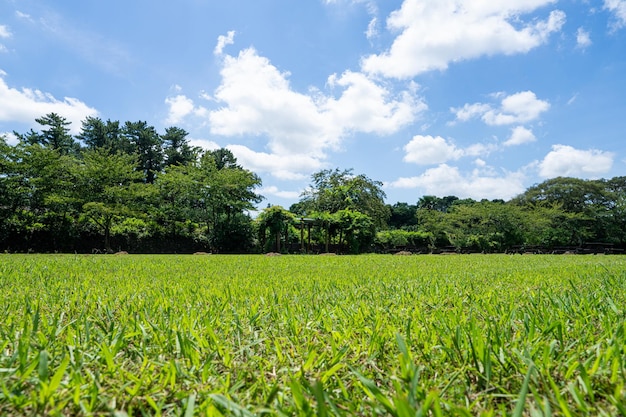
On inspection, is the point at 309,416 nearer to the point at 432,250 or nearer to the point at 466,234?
the point at 432,250

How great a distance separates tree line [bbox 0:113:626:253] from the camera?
17438 mm

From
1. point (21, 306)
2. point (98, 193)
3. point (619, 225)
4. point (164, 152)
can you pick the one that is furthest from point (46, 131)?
point (619, 225)

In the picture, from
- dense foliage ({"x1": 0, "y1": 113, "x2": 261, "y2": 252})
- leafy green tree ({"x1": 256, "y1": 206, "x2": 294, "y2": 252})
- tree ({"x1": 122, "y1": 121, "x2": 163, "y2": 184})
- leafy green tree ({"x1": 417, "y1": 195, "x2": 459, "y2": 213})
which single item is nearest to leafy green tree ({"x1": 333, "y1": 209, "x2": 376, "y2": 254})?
leafy green tree ({"x1": 256, "y1": 206, "x2": 294, "y2": 252})

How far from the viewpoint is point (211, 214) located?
21.3 meters

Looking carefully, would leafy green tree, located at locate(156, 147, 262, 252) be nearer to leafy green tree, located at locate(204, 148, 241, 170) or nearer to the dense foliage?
the dense foliage

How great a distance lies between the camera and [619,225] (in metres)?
30.3

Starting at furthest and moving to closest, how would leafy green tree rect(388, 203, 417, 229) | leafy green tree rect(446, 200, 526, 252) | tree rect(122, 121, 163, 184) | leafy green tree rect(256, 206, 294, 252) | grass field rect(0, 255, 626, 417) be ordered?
leafy green tree rect(388, 203, 417, 229) < tree rect(122, 121, 163, 184) < leafy green tree rect(446, 200, 526, 252) < leafy green tree rect(256, 206, 294, 252) < grass field rect(0, 255, 626, 417)

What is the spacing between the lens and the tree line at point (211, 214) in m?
17.4

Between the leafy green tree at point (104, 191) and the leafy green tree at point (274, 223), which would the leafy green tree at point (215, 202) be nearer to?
the leafy green tree at point (274, 223)

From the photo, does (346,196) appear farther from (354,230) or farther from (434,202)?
(434,202)

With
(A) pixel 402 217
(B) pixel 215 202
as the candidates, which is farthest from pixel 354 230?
(A) pixel 402 217

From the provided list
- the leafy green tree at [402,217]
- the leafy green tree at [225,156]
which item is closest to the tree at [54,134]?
the leafy green tree at [225,156]

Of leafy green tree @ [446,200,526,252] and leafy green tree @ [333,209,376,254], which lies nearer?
leafy green tree @ [333,209,376,254]

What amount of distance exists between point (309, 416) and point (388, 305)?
4.51 ft
